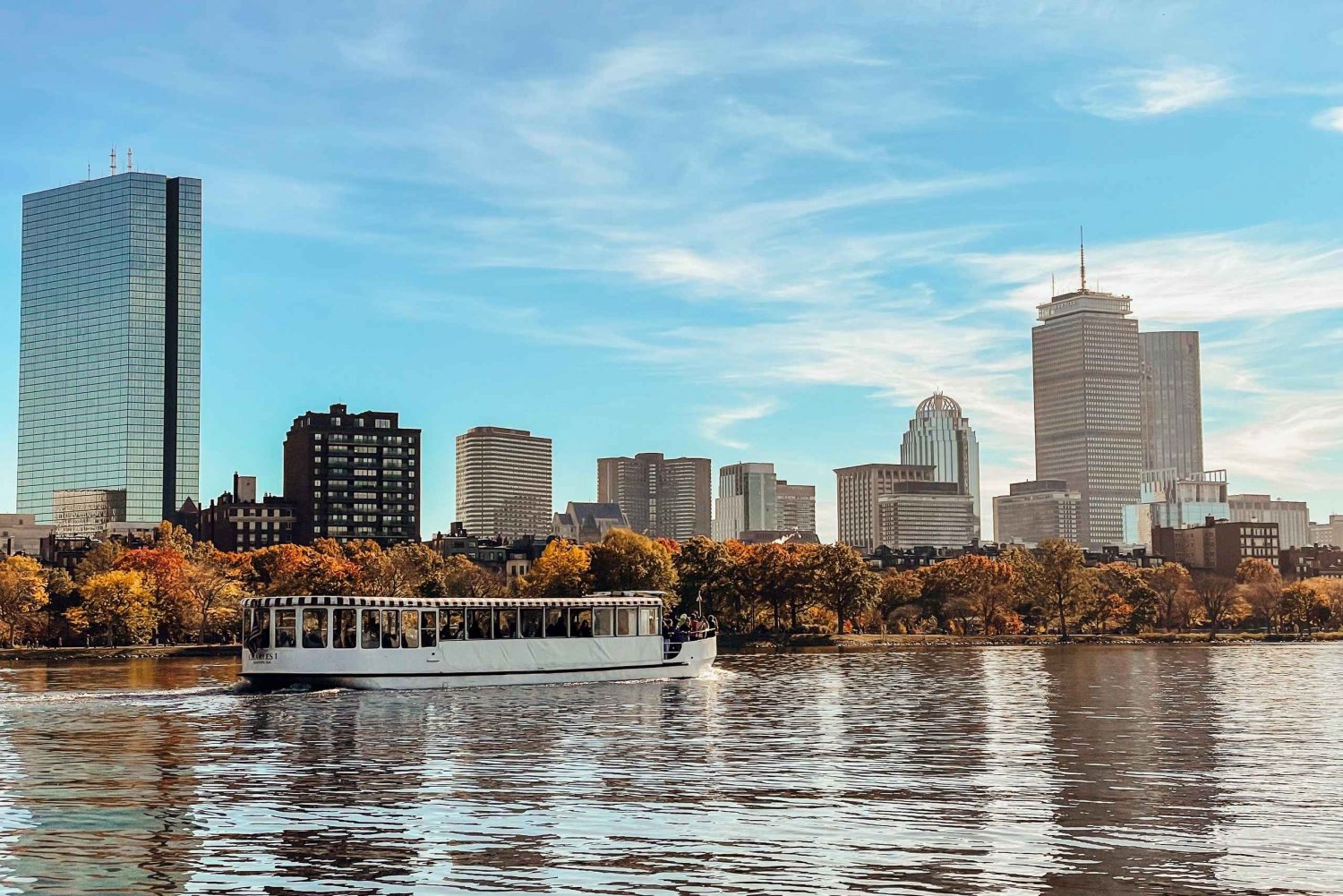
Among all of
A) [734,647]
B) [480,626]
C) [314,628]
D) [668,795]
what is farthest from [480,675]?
[734,647]

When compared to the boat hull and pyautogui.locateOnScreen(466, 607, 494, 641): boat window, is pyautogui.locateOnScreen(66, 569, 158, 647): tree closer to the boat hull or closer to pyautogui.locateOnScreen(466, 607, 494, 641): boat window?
pyautogui.locateOnScreen(466, 607, 494, 641): boat window

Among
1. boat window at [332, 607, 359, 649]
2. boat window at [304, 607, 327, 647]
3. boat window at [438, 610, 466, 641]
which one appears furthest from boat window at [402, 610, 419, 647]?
boat window at [304, 607, 327, 647]

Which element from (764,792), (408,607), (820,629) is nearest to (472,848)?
(764,792)

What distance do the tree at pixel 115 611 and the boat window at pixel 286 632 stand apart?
283 ft

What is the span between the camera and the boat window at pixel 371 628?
90.4m

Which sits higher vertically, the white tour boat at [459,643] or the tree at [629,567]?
the tree at [629,567]

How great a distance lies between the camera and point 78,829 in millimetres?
36656

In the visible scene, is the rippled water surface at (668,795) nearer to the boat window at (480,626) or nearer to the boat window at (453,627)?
the boat window at (453,627)

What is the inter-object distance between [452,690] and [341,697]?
817cm

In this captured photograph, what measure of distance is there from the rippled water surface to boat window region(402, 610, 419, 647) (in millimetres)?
8949

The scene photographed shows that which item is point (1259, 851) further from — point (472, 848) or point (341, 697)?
point (341, 697)

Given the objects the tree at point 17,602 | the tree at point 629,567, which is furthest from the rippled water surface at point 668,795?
the tree at point 629,567

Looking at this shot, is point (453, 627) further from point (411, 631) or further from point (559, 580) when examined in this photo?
point (559, 580)

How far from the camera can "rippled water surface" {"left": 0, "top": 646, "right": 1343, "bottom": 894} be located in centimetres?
3133
